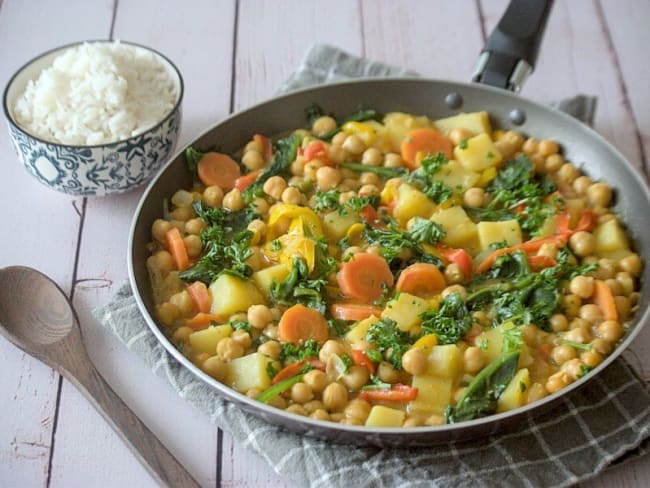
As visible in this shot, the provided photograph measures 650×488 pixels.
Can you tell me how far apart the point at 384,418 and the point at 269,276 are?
2.98 feet

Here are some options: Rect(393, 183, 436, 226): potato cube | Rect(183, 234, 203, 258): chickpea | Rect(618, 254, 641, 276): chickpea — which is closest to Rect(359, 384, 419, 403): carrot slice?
Rect(393, 183, 436, 226): potato cube

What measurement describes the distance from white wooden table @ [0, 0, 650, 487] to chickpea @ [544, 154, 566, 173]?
0.67 metres

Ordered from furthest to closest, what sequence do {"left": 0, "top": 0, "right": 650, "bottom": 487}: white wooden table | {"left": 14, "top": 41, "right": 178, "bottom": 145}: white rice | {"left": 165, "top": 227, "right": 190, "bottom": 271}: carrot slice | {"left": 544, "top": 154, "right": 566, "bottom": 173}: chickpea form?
1. {"left": 544, "top": 154, "right": 566, "bottom": 173}: chickpea
2. {"left": 14, "top": 41, "right": 178, "bottom": 145}: white rice
3. {"left": 165, "top": 227, "right": 190, "bottom": 271}: carrot slice
4. {"left": 0, "top": 0, "right": 650, "bottom": 487}: white wooden table

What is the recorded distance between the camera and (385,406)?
365cm

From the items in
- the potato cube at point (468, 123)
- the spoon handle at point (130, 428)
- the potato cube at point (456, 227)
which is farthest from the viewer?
the potato cube at point (468, 123)

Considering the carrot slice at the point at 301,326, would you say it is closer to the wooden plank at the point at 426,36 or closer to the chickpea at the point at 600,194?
the chickpea at the point at 600,194

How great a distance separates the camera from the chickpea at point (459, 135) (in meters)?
4.76

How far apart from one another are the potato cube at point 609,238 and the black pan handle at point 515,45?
93cm

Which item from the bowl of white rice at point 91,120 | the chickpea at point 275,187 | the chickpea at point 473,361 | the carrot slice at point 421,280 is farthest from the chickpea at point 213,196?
the chickpea at point 473,361

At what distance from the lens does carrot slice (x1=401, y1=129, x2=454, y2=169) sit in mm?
4703

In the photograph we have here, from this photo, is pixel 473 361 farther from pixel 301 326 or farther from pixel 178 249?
pixel 178 249

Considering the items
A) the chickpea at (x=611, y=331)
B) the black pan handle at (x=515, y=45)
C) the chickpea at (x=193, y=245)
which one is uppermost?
the black pan handle at (x=515, y=45)

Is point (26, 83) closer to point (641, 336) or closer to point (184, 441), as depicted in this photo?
point (184, 441)

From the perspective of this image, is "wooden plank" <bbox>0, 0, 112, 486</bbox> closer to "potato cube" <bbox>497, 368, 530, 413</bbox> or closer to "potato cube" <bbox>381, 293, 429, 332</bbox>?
"potato cube" <bbox>381, 293, 429, 332</bbox>
